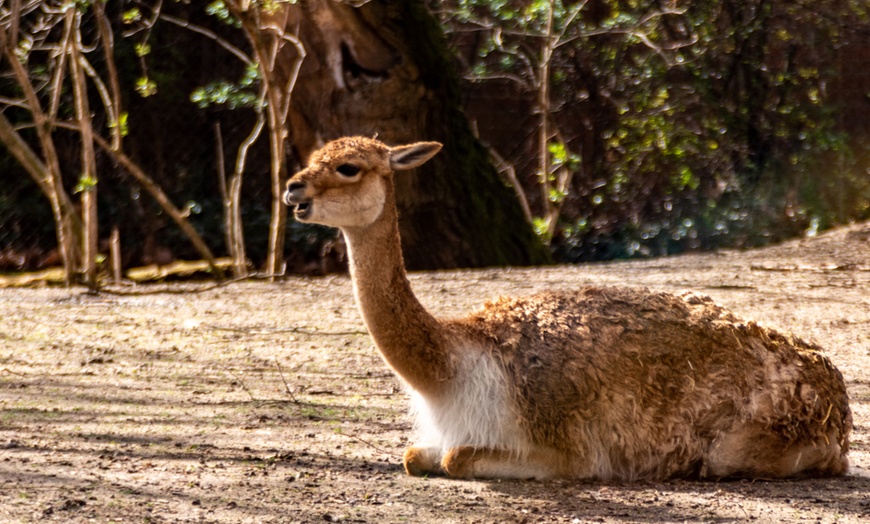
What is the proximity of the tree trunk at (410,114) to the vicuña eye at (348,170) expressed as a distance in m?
5.47

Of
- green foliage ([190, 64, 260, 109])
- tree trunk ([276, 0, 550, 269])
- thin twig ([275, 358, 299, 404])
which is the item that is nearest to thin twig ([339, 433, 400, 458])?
thin twig ([275, 358, 299, 404])

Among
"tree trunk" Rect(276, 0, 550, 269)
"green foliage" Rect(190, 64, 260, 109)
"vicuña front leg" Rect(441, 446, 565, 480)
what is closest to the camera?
"vicuña front leg" Rect(441, 446, 565, 480)

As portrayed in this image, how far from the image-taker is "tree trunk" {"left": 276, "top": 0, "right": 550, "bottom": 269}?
985 centimetres

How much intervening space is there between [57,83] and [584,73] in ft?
19.0

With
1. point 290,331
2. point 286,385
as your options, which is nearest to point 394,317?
point 286,385

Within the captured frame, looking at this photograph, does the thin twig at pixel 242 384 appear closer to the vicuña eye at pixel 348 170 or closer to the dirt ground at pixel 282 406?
the dirt ground at pixel 282 406

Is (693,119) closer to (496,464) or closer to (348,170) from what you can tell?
(348,170)

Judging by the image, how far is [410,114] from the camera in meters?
10.0

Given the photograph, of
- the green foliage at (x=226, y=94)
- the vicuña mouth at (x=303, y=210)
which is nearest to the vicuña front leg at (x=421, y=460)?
the vicuña mouth at (x=303, y=210)

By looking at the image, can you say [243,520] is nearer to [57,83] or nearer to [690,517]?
[690,517]

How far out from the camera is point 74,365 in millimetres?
6293

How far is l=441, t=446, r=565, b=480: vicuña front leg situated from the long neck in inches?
9.1

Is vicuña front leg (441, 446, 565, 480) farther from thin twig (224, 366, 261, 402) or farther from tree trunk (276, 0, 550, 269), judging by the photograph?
tree trunk (276, 0, 550, 269)

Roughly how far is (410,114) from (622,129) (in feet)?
11.7
